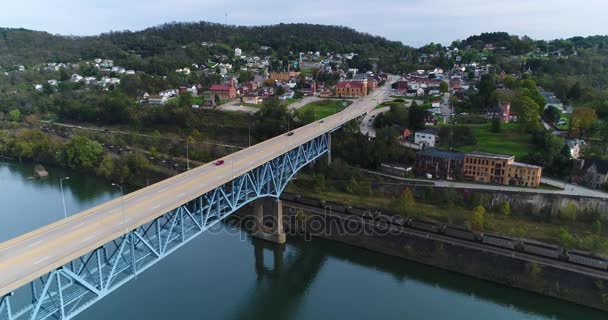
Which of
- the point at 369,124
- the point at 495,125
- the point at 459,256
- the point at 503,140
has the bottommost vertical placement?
the point at 459,256

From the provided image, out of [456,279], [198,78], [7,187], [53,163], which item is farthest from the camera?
[198,78]

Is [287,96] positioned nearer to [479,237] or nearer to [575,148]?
[575,148]

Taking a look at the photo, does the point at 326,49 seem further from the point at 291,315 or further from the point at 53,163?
the point at 291,315

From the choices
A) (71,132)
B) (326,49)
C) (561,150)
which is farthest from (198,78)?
(561,150)

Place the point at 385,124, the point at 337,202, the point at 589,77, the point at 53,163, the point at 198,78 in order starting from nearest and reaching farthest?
the point at 337,202
the point at 385,124
the point at 53,163
the point at 589,77
the point at 198,78

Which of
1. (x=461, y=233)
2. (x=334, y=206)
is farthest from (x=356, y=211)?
(x=461, y=233)

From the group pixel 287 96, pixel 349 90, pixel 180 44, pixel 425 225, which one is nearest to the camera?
pixel 425 225

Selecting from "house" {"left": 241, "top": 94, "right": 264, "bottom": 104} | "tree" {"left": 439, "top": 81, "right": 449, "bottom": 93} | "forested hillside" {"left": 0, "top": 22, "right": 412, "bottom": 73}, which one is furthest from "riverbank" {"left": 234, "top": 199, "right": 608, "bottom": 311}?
"forested hillside" {"left": 0, "top": 22, "right": 412, "bottom": 73}
